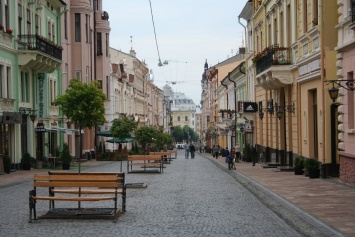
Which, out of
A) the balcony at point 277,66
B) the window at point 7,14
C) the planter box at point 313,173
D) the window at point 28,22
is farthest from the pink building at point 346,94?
the window at point 28,22

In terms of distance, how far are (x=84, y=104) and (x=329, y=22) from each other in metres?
13.9

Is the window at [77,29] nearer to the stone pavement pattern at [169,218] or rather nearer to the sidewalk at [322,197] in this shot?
the sidewalk at [322,197]

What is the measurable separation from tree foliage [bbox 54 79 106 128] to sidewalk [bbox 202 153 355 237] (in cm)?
1055

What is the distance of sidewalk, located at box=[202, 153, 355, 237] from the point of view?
1237 centimetres

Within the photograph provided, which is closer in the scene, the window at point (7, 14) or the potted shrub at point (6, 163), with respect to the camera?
the potted shrub at point (6, 163)

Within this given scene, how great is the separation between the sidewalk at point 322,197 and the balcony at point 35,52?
14.8 meters

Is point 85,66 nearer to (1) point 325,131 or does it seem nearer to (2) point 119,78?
(2) point 119,78

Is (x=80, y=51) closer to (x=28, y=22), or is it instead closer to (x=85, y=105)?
(x=28, y=22)

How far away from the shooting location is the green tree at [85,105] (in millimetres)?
32062

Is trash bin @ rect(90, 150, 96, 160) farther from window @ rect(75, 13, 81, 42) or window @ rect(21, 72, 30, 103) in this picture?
window @ rect(21, 72, 30, 103)

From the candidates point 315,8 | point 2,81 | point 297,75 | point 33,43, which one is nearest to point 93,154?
point 33,43

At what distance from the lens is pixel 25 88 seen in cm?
3550

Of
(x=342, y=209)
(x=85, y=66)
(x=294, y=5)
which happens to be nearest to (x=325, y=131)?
(x=294, y=5)

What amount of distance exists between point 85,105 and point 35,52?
411 cm
